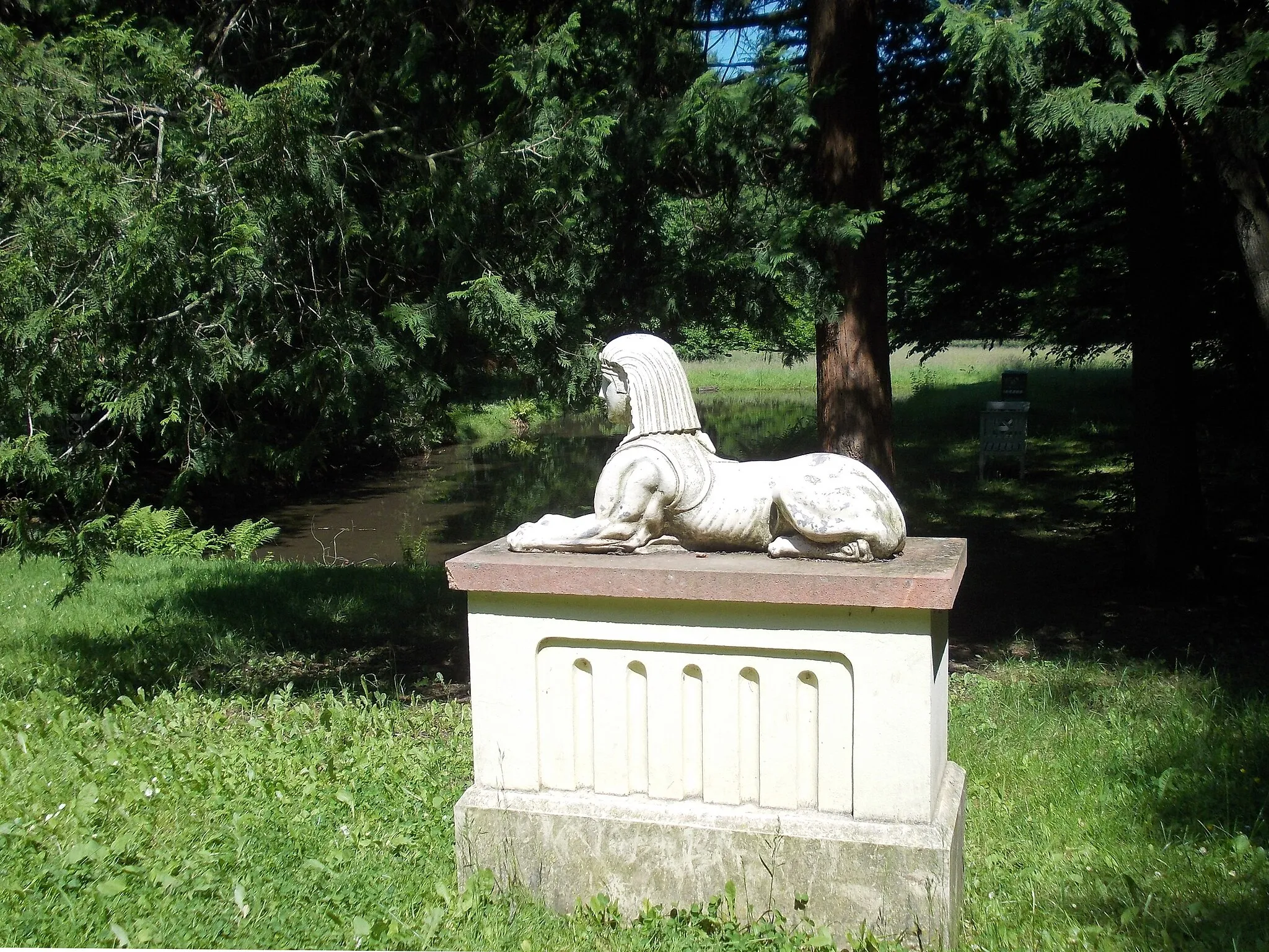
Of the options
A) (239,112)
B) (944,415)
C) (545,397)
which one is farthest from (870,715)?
(944,415)

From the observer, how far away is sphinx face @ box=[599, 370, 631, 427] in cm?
407

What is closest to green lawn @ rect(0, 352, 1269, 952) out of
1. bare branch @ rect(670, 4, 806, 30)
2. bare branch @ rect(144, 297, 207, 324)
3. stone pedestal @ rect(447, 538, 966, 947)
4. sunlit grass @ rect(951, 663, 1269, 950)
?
sunlit grass @ rect(951, 663, 1269, 950)

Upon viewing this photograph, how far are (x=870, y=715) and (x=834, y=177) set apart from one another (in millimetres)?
3288

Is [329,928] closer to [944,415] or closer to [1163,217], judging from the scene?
[1163,217]

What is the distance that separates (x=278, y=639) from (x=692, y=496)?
4911 mm

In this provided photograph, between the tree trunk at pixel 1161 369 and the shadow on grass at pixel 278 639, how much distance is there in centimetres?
540

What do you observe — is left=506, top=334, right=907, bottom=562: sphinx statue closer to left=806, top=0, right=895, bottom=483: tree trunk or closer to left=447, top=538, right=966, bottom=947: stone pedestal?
left=447, top=538, right=966, bottom=947: stone pedestal

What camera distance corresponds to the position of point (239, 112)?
4426mm

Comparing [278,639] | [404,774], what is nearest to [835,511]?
[404,774]

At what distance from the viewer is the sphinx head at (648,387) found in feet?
13.1

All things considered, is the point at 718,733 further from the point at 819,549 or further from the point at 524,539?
the point at 524,539

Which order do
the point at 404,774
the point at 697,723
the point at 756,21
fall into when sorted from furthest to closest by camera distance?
the point at 756,21 < the point at 404,774 < the point at 697,723

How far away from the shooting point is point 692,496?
394 cm

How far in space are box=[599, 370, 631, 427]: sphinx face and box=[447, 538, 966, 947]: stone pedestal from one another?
0.56 metres
